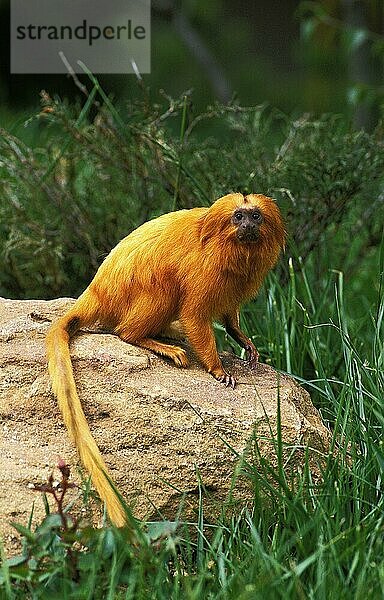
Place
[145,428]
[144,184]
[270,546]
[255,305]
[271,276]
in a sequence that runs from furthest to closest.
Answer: [144,184] < [255,305] < [271,276] < [145,428] < [270,546]

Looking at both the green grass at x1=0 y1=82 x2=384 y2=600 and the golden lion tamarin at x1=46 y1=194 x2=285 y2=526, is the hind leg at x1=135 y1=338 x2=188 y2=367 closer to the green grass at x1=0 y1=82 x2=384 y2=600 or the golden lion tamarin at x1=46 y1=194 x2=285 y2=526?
the golden lion tamarin at x1=46 y1=194 x2=285 y2=526

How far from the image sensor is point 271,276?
15.8 feet

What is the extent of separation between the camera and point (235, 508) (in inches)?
128

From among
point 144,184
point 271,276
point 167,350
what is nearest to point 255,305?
point 271,276

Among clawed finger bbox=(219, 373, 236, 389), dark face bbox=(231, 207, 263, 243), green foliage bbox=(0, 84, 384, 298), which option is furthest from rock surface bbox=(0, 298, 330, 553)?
green foliage bbox=(0, 84, 384, 298)

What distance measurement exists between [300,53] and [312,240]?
8.71 meters

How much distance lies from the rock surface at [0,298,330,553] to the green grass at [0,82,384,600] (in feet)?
0.29

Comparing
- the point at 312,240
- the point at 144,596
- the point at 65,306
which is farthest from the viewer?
the point at 312,240

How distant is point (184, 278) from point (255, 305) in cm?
150

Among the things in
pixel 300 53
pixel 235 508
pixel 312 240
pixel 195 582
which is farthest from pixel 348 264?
pixel 300 53

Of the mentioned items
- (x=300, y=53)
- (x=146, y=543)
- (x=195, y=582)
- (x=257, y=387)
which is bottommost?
(x=195, y=582)

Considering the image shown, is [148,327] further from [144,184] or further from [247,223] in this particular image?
[144,184]

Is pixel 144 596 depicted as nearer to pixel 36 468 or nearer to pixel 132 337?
pixel 36 468

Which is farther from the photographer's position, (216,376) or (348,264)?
(348,264)
